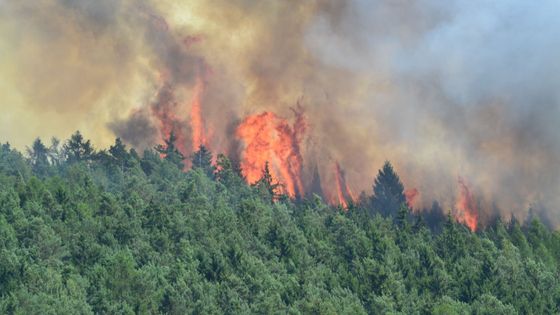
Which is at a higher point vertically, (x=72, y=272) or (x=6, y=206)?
(x=6, y=206)

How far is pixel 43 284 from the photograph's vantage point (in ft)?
538

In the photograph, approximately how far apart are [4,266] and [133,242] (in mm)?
26638

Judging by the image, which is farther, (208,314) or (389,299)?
(389,299)

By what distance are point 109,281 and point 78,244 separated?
15981 millimetres

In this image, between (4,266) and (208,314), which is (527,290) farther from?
(4,266)

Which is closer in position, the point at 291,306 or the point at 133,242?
the point at 291,306

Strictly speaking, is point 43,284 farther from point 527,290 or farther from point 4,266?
point 527,290

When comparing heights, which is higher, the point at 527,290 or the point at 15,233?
the point at 15,233

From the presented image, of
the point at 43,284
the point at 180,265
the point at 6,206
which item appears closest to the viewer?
the point at 43,284

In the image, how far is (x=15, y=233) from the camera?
183 meters

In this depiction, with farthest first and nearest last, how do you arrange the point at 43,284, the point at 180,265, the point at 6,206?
1. the point at 6,206
2. the point at 180,265
3. the point at 43,284

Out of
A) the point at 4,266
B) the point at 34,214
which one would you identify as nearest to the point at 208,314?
the point at 4,266

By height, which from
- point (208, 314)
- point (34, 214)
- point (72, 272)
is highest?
point (34, 214)

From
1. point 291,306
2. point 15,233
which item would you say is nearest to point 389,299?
point 291,306
